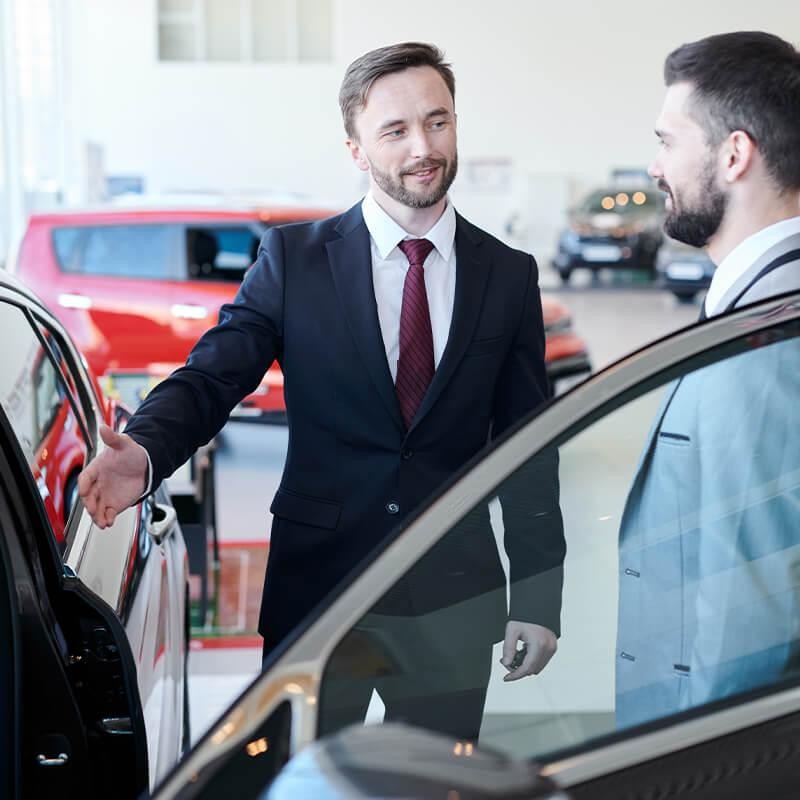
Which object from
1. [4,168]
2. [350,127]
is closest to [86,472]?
[350,127]

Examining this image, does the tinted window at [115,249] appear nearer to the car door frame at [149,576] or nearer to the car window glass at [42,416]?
the car door frame at [149,576]

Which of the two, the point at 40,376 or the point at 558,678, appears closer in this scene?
the point at 558,678

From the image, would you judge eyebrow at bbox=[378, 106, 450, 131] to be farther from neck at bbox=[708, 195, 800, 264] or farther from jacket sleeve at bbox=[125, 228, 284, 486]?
neck at bbox=[708, 195, 800, 264]

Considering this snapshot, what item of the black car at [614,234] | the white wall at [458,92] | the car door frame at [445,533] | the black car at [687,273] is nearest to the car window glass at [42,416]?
the car door frame at [445,533]

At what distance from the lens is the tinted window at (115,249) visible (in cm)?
808

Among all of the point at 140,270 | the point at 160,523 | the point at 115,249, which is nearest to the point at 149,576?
the point at 160,523

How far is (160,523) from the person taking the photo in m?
2.68

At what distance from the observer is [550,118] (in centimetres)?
2302

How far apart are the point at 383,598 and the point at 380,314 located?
1.09 metres

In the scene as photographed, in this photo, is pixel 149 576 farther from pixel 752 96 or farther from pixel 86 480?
pixel 752 96

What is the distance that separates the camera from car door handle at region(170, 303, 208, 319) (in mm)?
7872

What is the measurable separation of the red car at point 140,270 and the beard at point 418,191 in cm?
578

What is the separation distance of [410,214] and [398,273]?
11 centimetres

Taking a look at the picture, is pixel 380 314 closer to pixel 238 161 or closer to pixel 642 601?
pixel 642 601
